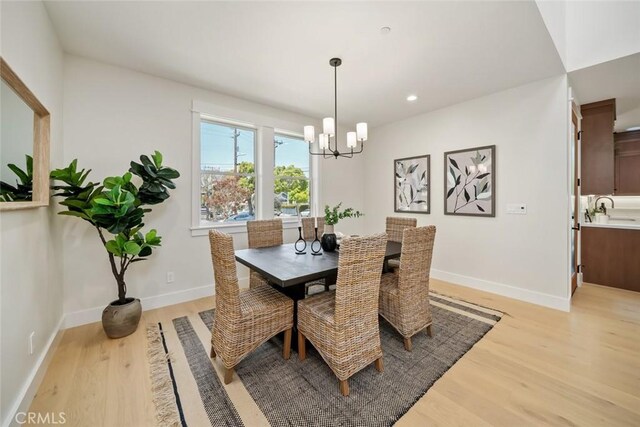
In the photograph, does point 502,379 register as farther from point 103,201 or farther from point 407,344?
point 103,201

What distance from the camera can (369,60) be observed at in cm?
262

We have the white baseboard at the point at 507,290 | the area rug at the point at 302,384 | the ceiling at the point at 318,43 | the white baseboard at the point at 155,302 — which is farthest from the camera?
the white baseboard at the point at 507,290

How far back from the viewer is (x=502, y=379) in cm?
183

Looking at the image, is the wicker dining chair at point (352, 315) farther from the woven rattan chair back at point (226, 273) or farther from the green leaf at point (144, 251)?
the green leaf at point (144, 251)

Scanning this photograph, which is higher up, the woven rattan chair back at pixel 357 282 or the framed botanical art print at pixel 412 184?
the framed botanical art print at pixel 412 184

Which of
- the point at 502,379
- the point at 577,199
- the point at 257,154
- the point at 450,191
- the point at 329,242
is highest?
the point at 257,154

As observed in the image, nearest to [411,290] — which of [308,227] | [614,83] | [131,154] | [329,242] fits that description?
[329,242]

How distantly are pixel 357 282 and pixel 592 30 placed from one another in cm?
352

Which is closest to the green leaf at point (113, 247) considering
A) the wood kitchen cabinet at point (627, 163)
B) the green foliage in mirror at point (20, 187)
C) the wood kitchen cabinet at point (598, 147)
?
the green foliage in mirror at point (20, 187)

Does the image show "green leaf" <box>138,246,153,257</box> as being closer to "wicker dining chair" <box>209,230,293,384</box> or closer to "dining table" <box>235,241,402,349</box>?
"dining table" <box>235,241,402,349</box>

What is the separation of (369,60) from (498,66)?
1428 millimetres

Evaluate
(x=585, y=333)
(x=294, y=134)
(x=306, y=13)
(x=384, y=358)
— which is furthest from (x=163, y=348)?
(x=585, y=333)

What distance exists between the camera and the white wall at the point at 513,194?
9.68 ft

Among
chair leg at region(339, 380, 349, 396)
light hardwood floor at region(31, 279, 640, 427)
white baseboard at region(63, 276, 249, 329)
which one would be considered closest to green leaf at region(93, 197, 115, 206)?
light hardwood floor at region(31, 279, 640, 427)
